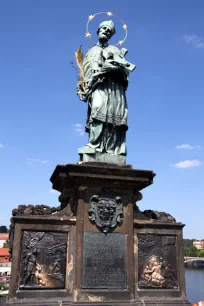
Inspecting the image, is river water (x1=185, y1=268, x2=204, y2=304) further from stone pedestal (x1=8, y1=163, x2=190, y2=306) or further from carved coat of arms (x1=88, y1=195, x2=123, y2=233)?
carved coat of arms (x1=88, y1=195, x2=123, y2=233)

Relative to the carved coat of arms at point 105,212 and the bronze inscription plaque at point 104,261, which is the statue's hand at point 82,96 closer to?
the carved coat of arms at point 105,212

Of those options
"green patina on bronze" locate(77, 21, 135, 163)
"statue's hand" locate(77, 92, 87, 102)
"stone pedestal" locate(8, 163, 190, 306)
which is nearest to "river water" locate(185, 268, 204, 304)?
"stone pedestal" locate(8, 163, 190, 306)

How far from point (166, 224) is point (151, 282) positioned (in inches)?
56.4

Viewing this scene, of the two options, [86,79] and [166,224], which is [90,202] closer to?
[166,224]

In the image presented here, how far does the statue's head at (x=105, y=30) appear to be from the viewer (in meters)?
9.70

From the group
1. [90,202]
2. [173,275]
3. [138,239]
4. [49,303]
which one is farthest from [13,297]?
[173,275]

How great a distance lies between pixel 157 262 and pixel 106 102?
4.24 meters

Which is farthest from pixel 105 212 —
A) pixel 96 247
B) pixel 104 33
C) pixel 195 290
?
pixel 195 290

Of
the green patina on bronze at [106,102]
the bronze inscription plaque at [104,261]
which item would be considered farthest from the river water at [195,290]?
the green patina on bronze at [106,102]

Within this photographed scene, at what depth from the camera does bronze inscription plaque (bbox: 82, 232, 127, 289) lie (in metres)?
7.34

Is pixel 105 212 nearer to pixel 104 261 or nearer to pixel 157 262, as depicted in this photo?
pixel 104 261

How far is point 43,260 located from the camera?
24.3 feet

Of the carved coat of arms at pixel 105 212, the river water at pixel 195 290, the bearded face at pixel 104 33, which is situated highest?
the bearded face at pixel 104 33

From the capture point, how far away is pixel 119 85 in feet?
30.6
